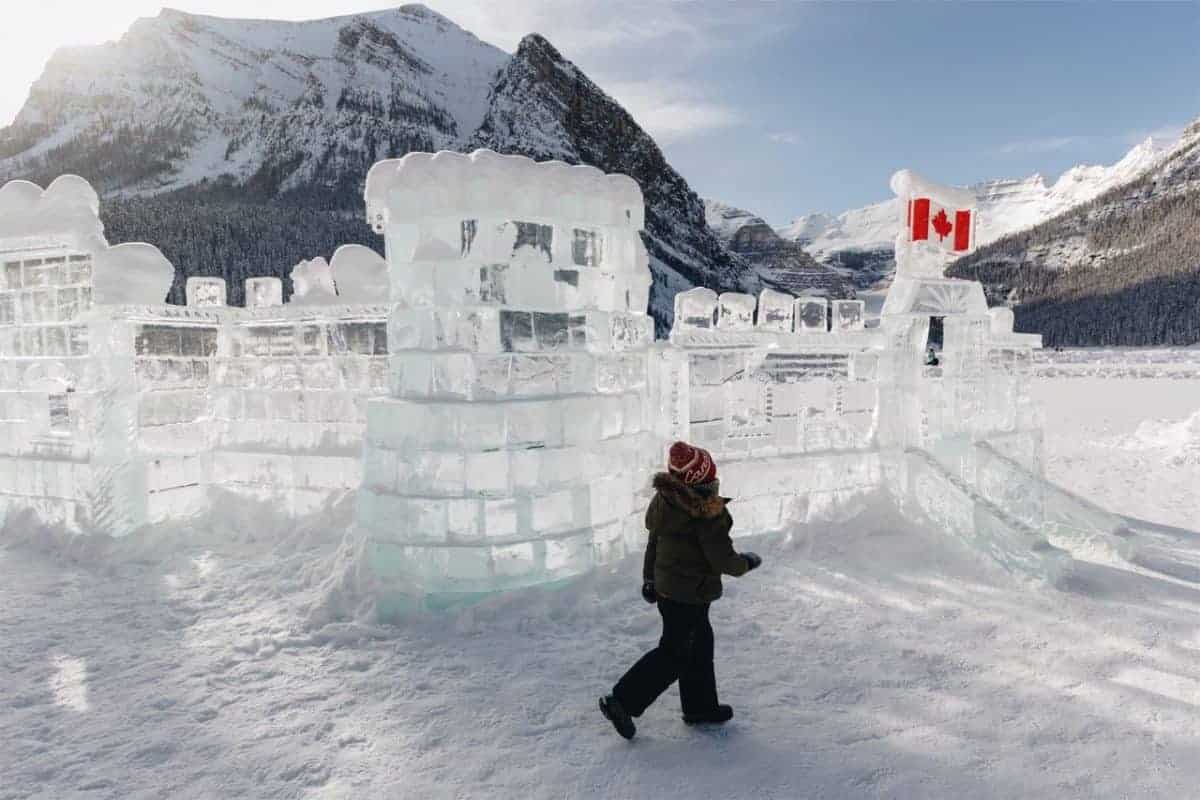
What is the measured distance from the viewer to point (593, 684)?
339cm

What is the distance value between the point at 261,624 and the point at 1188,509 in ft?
27.3

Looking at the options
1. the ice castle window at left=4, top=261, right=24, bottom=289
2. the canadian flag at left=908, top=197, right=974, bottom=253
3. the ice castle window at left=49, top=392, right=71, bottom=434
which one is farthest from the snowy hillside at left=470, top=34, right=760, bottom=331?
the ice castle window at left=49, top=392, right=71, bottom=434

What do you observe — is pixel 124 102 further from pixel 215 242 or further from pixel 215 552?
pixel 215 552

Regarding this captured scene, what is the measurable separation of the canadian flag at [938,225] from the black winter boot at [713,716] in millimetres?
4546

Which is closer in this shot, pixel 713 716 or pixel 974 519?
pixel 713 716

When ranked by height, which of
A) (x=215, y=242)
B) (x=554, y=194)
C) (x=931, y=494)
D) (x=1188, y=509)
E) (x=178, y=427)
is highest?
(x=215, y=242)

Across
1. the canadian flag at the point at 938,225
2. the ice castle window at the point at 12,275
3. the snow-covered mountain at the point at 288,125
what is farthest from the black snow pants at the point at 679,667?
the snow-covered mountain at the point at 288,125

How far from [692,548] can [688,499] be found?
0.19 metres

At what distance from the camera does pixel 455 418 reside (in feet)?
14.3

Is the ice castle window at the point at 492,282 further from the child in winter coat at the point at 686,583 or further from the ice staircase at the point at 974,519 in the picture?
the ice staircase at the point at 974,519

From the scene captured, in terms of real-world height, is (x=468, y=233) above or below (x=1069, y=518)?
above

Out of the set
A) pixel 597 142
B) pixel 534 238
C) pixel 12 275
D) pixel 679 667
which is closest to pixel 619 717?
pixel 679 667

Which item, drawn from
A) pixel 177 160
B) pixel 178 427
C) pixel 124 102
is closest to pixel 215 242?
pixel 177 160

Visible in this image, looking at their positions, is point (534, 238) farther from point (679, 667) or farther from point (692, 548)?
point (679, 667)
